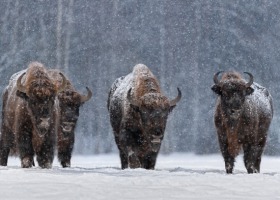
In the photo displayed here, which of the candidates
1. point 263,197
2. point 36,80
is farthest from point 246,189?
point 36,80

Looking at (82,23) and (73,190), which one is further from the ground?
(82,23)

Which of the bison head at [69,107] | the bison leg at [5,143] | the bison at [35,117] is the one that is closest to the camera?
the bison at [35,117]

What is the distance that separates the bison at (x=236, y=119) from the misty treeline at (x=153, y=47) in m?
15.9

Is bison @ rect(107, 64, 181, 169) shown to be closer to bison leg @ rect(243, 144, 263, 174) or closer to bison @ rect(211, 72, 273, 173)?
bison @ rect(211, 72, 273, 173)

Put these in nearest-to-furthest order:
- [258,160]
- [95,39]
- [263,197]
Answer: [263,197] → [258,160] → [95,39]

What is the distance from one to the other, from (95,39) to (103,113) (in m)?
4.39

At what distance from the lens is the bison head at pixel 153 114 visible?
1015 centimetres

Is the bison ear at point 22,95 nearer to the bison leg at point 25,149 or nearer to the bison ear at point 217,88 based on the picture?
the bison leg at point 25,149

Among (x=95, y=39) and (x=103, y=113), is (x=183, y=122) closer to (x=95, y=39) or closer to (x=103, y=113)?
(x=103, y=113)

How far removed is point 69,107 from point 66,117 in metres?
0.21

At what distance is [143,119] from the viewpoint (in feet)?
34.4

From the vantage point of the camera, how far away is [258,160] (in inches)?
467

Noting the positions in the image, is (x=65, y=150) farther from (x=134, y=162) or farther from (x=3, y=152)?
Result: (x=134, y=162)

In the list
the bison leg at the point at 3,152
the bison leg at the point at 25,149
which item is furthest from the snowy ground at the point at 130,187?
the bison leg at the point at 3,152
